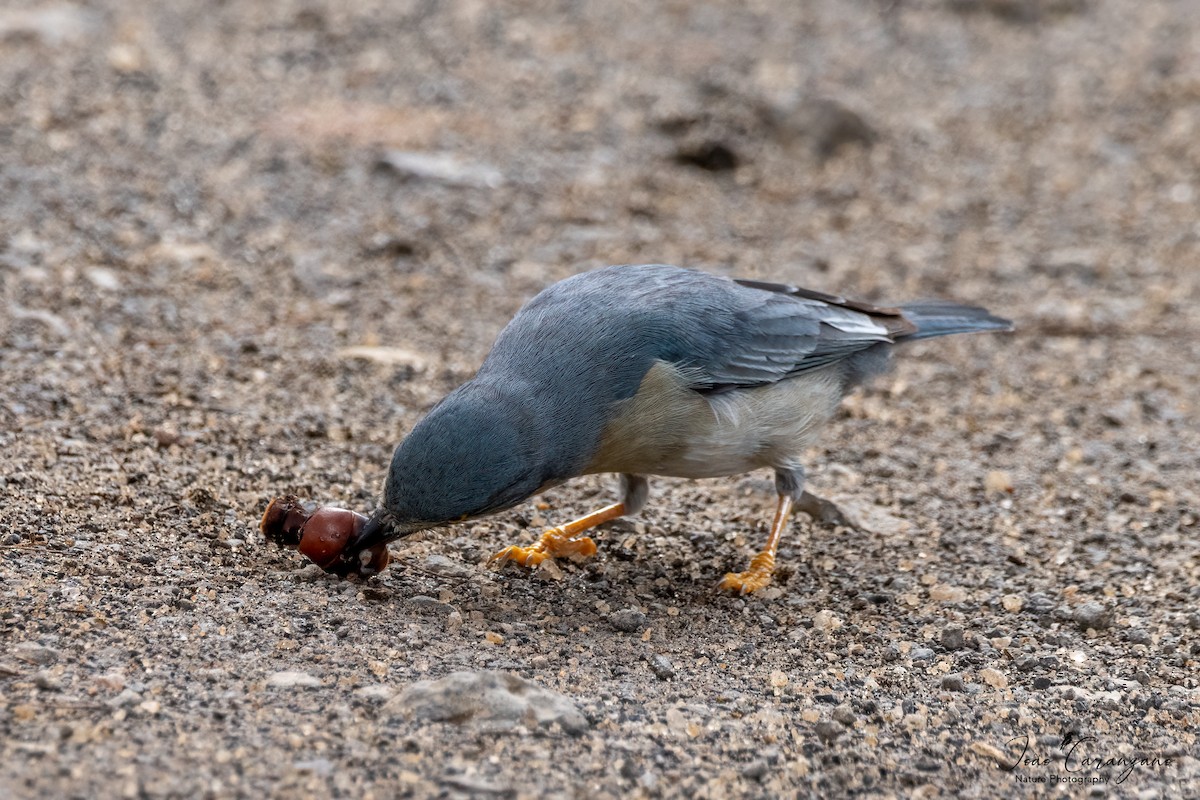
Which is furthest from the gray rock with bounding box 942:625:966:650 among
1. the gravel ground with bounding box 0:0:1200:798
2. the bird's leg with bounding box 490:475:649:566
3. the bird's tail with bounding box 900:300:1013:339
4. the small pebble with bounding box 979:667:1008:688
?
the bird's tail with bounding box 900:300:1013:339

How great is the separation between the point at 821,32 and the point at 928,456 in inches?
233

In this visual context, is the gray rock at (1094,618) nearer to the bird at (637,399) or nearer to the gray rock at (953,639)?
the gray rock at (953,639)

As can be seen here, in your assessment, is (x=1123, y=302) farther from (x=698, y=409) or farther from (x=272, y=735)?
(x=272, y=735)

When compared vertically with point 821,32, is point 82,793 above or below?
below

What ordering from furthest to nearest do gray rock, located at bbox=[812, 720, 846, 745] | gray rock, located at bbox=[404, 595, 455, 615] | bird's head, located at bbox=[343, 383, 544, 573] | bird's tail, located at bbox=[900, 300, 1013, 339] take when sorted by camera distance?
bird's tail, located at bbox=[900, 300, 1013, 339] → gray rock, located at bbox=[404, 595, 455, 615] → bird's head, located at bbox=[343, 383, 544, 573] → gray rock, located at bbox=[812, 720, 846, 745]

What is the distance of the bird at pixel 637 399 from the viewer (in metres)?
4.52

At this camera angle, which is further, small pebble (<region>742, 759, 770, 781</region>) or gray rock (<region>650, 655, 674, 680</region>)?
gray rock (<region>650, 655, 674, 680</region>)

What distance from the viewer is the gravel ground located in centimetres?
393

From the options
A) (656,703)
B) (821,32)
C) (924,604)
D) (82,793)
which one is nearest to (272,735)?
(82,793)

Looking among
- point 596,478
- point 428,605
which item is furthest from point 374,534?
point 596,478

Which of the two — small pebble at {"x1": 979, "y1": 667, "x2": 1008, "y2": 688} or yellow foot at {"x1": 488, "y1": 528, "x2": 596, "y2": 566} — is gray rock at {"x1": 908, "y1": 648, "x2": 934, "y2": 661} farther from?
yellow foot at {"x1": 488, "y1": 528, "x2": 596, "y2": 566}

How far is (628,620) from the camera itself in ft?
16.0

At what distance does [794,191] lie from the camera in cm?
928

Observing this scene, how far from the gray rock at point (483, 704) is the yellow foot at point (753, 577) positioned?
144cm
